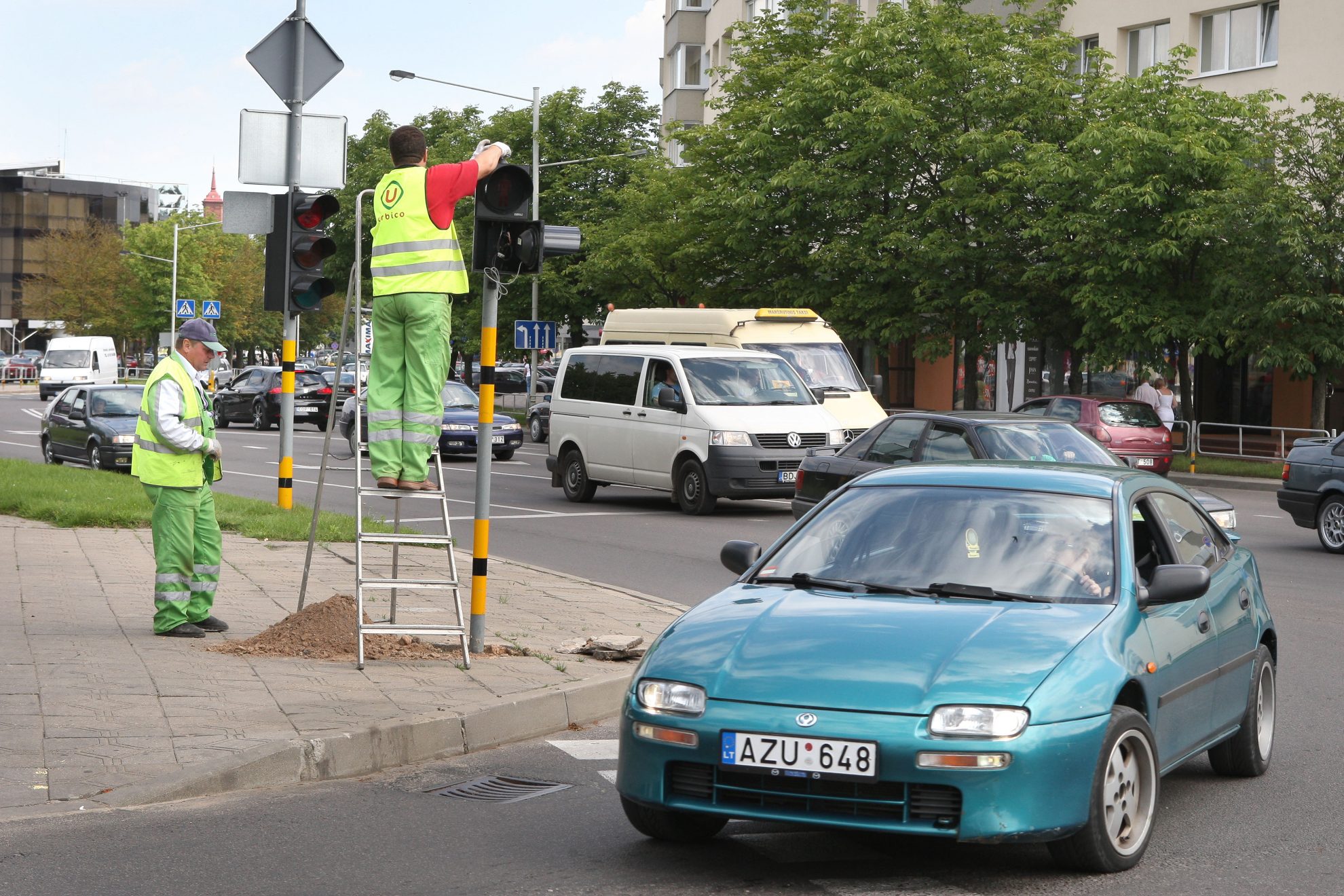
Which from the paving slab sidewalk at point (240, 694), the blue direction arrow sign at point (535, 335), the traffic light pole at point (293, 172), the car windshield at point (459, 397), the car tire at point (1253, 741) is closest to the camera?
the paving slab sidewalk at point (240, 694)

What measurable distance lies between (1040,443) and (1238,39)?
27.5m

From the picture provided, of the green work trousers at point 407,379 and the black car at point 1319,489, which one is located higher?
the green work trousers at point 407,379

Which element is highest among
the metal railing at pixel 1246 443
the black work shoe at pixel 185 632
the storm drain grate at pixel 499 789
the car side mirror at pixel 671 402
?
the car side mirror at pixel 671 402

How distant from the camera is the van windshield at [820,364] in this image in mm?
23859

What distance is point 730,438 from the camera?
20078 millimetres

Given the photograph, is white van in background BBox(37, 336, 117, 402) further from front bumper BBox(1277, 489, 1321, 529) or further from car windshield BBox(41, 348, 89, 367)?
front bumper BBox(1277, 489, 1321, 529)

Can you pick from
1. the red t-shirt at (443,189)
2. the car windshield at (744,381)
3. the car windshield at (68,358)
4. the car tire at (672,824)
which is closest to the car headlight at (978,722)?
the car tire at (672,824)

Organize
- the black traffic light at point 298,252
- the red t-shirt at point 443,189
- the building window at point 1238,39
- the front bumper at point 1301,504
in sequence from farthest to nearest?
1. the building window at point 1238,39
2. the front bumper at point 1301,504
3. the black traffic light at point 298,252
4. the red t-shirt at point 443,189

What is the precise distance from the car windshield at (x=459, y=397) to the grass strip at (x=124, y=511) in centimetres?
1050

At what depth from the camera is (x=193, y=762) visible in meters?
6.43

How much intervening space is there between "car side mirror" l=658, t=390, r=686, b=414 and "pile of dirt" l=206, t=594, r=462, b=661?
11.4 metres

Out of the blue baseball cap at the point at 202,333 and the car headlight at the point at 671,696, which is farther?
the blue baseball cap at the point at 202,333

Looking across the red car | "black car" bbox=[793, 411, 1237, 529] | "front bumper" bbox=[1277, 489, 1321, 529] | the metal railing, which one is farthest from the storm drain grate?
the metal railing

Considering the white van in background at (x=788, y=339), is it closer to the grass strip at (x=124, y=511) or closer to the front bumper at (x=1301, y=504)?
the front bumper at (x=1301, y=504)
